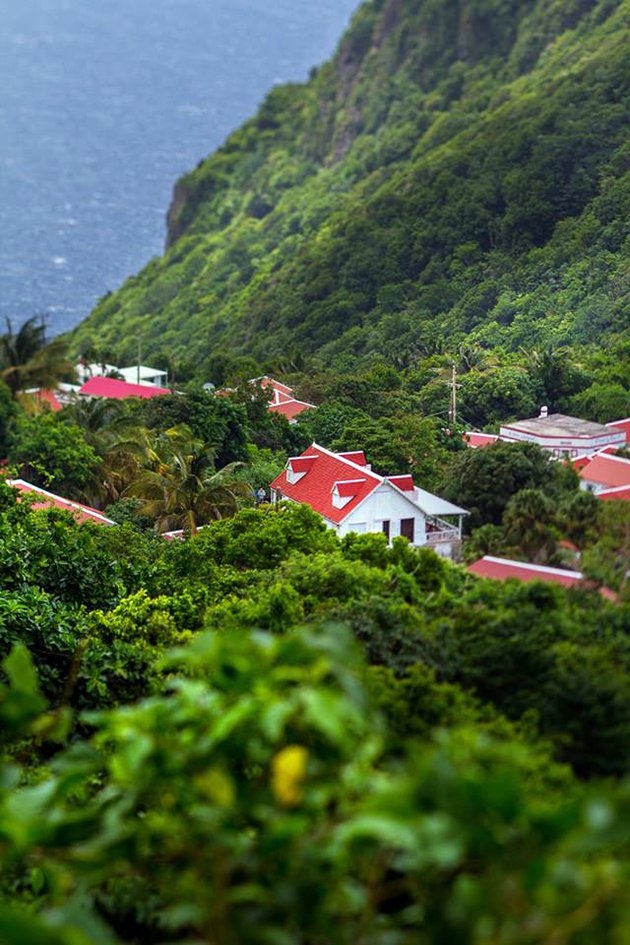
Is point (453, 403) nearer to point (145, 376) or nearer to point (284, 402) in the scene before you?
point (284, 402)

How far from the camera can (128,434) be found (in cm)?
2856

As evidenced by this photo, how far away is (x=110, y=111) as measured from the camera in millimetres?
139500

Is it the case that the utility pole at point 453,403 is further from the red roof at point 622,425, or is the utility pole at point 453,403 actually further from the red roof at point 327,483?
the red roof at point 622,425

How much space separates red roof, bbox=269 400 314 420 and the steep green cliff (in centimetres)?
155

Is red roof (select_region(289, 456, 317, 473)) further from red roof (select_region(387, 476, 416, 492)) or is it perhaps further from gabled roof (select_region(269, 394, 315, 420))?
gabled roof (select_region(269, 394, 315, 420))

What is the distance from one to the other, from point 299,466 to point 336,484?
5.27 feet

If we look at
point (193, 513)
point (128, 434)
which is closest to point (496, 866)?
point (193, 513)

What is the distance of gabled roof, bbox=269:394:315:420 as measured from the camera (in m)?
23.5

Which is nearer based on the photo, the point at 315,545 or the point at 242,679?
the point at 242,679

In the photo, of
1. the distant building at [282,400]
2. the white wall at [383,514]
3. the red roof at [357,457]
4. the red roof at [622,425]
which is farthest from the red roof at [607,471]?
the distant building at [282,400]

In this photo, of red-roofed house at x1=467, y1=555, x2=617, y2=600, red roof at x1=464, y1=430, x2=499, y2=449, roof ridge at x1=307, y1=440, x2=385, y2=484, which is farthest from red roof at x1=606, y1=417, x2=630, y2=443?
roof ridge at x1=307, y1=440, x2=385, y2=484

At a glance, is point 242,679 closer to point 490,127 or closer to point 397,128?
point 490,127

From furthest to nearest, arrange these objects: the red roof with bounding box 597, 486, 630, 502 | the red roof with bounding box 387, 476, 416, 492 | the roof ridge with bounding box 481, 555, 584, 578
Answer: the red roof with bounding box 387, 476, 416, 492 < the red roof with bounding box 597, 486, 630, 502 < the roof ridge with bounding box 481, 555, 584, 578

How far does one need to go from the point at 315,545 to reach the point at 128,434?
12049 millimetres
